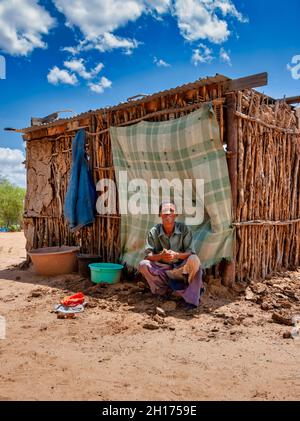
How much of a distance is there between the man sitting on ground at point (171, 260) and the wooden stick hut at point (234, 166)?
76 cm

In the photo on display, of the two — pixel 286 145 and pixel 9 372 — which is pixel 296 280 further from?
pixel 9 372

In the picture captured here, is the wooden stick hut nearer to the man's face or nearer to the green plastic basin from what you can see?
the green plastic basin

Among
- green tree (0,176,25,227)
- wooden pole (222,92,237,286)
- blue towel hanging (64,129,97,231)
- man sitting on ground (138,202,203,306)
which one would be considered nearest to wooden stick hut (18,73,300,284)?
wooden pole (222,92,237,286)

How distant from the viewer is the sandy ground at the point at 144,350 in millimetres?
2562

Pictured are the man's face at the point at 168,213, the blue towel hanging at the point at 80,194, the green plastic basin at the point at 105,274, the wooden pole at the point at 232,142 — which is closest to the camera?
the man's face at the point at 168,213

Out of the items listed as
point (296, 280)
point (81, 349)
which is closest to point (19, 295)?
point (81, 349)

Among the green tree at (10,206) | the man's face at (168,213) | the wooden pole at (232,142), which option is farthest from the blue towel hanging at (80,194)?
the green tree at (10,206)

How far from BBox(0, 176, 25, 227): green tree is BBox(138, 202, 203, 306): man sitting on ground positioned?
17.3 m

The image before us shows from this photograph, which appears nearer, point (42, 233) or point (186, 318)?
point (186, 318)

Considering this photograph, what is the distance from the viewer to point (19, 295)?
5.28 meters

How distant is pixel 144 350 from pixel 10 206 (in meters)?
18.9

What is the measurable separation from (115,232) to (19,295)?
1.78 m

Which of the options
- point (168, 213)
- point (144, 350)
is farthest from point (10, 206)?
point (144, 350)

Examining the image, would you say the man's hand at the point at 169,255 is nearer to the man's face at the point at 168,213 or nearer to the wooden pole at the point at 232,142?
the man's face at the point at 168,213
